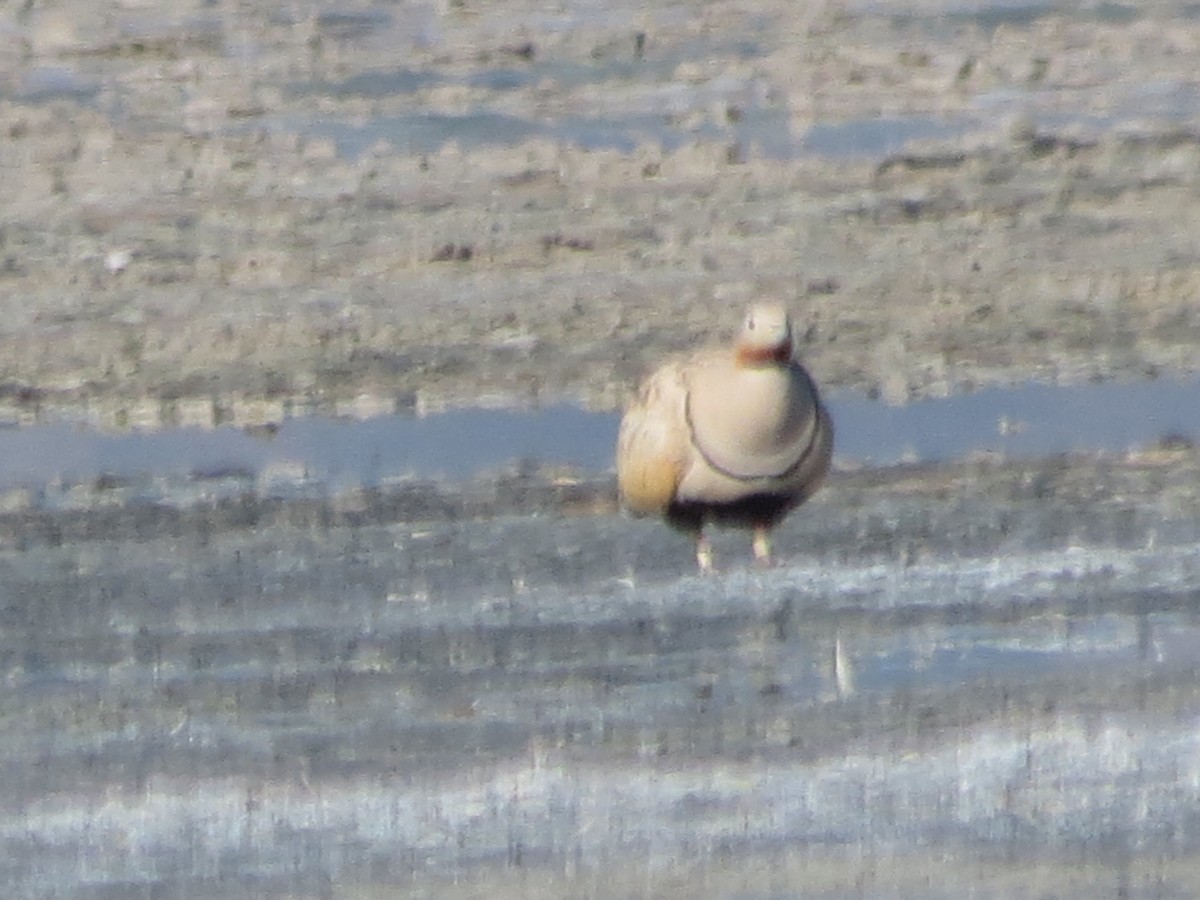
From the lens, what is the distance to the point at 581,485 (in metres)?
8.11

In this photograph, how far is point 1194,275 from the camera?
30.3ft

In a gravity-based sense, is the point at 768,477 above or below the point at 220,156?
below

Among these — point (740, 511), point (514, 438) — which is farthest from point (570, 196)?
point (740, 511)

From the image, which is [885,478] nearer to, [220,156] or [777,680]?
[777,680]

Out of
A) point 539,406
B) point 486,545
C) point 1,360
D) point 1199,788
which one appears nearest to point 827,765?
point 1199,788

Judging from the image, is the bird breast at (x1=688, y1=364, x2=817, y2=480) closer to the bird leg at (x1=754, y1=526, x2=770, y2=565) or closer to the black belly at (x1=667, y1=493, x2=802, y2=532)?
the black belly at (x1=667, y1=493, x2=802, y2=532)

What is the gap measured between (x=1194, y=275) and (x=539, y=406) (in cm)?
226

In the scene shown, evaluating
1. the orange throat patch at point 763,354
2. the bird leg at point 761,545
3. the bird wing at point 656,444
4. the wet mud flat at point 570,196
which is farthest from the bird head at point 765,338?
the wet mud flat at point 570,196

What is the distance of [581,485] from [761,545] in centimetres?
63

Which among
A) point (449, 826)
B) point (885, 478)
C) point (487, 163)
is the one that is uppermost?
point (487, 163)

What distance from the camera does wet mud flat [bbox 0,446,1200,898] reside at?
6.40 metres

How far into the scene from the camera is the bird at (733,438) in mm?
7352

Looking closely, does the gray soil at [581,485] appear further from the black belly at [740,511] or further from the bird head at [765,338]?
→ the bird head at [765,338]

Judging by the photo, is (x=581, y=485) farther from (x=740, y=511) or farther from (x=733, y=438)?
(x=733, y=438)
